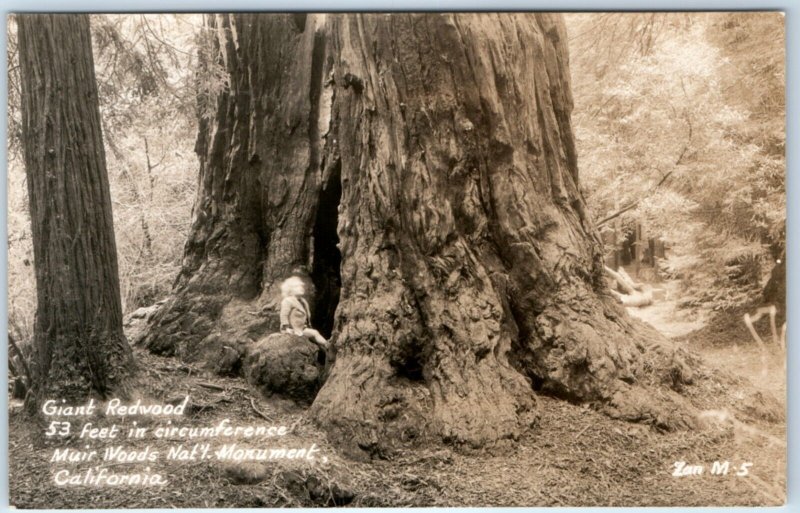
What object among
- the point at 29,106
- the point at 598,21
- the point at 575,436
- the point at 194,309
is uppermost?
the point at 598,21

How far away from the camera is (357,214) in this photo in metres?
4.06

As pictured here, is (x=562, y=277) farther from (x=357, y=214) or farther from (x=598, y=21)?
(x=598, y=21)

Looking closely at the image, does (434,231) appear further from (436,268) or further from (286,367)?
(286,367)

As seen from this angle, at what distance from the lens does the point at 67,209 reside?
13.4 feet

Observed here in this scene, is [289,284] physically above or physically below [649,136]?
below

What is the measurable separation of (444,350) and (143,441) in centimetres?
201

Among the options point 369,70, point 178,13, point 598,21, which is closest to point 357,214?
point 369,70

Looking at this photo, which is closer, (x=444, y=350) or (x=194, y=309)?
(x=444, y=350)

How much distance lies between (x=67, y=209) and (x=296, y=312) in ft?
5.18

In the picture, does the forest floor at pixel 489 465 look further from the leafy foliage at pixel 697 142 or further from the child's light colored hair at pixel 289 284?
the child's light colored hair at pixel 289 284

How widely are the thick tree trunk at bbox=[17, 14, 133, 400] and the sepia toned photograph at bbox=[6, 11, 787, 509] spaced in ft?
0.05

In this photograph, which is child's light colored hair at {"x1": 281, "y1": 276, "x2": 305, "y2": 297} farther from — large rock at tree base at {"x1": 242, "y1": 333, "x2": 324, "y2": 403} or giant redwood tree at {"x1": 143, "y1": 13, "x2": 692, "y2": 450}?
large rock at tree base at {"x1": 242, "y1": 333, "x2": 324, "y2": 403}

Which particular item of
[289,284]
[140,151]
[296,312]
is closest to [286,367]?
[296,312]

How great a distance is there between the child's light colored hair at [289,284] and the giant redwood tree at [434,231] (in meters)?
0.11
